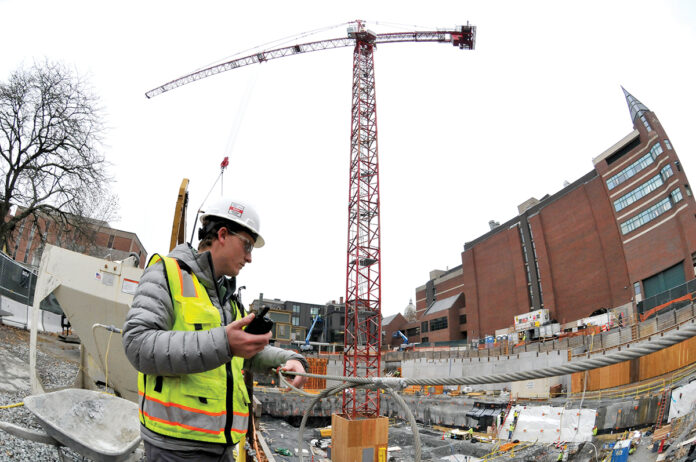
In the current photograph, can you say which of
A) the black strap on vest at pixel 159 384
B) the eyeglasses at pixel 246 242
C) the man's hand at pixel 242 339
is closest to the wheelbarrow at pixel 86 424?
the black strap on vest at pixel 159 384

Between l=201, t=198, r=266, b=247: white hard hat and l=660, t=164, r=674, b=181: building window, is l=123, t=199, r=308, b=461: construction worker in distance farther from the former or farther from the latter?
l=660, t=164, r=674, b=181: building window

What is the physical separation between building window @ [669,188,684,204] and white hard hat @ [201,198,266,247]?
42.6 metres

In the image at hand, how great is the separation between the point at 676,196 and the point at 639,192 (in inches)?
124

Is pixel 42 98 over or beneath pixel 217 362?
over

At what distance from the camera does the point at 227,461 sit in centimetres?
161

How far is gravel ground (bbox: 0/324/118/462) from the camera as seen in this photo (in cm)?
436

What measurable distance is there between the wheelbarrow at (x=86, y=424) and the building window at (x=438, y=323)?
55705mm

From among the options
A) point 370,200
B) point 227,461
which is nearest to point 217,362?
point 227,461

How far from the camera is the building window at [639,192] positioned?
115ft

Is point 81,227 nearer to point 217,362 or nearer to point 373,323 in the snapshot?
point 373,323

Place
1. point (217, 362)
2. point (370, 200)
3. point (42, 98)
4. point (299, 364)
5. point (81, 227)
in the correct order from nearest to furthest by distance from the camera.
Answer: point (217, 362)
point (299, 364)
point (42, 98)
point (81, 227)
point (370, 200)

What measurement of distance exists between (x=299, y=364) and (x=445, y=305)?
59.5m

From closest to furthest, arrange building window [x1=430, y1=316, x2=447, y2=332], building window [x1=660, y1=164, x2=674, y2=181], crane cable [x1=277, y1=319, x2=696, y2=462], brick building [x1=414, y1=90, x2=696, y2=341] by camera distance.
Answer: crane cable [x1=277, y1=319, x2=696, y2=462], brick building [x1=414, y1=90, x2=696, y2=341], building window [x1=660, y1=164, x2=674, y2=181], building window [x1=430, y1=316, x2=447, y2=332]

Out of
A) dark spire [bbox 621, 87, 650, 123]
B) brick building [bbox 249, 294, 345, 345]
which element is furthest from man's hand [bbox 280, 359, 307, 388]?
dark spire [bbox 621, 87, 650, 123]
